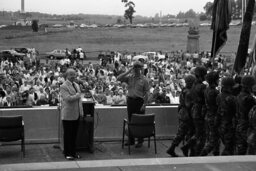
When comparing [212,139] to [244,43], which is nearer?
[212,139]

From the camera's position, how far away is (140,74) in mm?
9766

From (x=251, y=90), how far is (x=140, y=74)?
268cm

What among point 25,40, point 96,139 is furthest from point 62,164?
point 25,40

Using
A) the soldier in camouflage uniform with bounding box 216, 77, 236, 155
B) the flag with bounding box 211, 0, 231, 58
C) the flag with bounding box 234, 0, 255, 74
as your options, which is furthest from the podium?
the flag with bounding box 234, 0, 255, 74

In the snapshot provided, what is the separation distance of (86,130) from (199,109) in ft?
7.37

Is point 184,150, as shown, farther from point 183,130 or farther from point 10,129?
point 10,129

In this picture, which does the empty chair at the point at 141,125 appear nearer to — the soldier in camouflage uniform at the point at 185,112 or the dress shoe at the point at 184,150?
the soldier in camouflage uniform at the point at 185,112

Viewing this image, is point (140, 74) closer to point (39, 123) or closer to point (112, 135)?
point (112, 135)

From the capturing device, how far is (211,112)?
27.5 feet

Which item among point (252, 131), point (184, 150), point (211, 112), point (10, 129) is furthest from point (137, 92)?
point (252, 131)

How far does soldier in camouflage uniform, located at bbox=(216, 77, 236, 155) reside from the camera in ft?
26.2

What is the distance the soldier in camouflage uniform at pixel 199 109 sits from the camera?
8.54 meters

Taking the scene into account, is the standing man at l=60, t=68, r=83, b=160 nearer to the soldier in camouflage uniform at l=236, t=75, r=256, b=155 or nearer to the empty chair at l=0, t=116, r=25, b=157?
the empty chair at l=0, t=116, r=25, b=157

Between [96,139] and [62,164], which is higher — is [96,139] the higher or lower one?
the lower one
